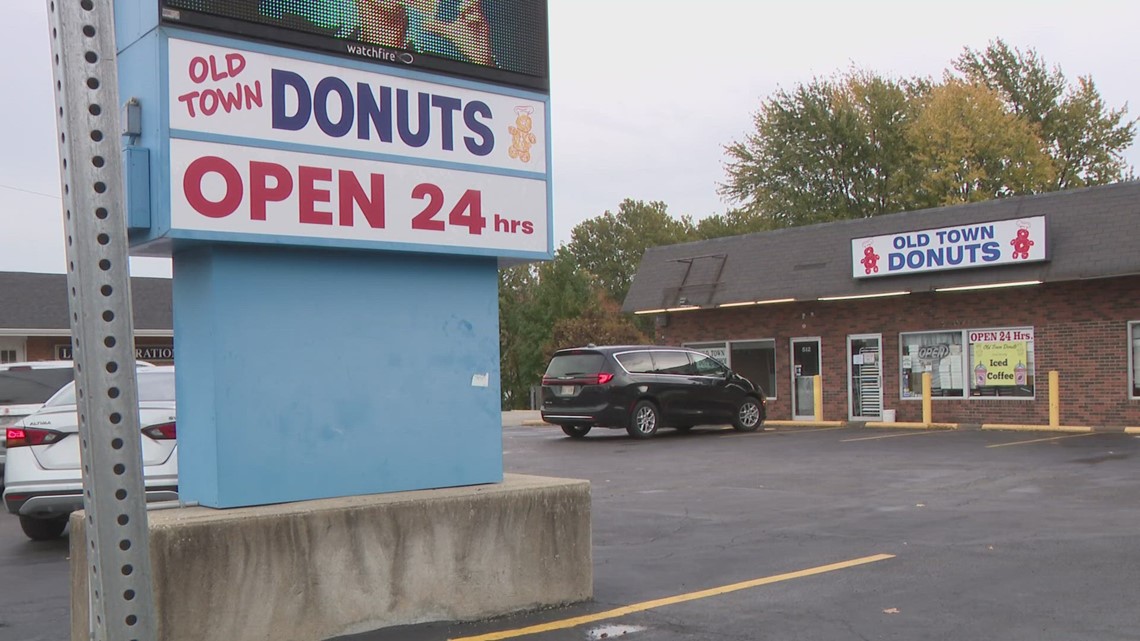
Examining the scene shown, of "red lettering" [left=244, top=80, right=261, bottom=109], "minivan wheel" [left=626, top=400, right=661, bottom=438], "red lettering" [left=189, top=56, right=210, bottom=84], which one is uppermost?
"red lettering" [left=189, top=56, right=210, bottom=84]

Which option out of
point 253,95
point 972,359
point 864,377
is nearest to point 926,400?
point 972,359

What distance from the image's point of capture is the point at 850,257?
25.9m

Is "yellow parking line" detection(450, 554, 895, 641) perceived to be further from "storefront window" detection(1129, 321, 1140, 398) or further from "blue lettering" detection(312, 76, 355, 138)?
"storefront window" detection(1129, 321, 1140, 398)

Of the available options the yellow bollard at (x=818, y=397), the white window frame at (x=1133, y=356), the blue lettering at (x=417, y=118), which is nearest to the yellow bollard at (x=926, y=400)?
the yellow bollard at (x=818, y=397)

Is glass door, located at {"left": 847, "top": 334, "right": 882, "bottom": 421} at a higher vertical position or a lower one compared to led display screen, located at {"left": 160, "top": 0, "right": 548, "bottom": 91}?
lower

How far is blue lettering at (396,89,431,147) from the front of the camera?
20.3 feet

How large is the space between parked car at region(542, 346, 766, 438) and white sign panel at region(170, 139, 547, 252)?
14644 millimetres

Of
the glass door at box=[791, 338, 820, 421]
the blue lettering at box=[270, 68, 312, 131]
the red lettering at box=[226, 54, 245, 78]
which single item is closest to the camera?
the red lettering at box=[226, 54, 245, 78]

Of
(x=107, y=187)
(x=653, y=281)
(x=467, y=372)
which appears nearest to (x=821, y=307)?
(x=653, y=281)

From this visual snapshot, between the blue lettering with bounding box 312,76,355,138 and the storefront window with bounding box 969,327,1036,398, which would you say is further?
the storefront window with bounding box 969,327,1036,398

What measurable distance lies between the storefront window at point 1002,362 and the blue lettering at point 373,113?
2015cm

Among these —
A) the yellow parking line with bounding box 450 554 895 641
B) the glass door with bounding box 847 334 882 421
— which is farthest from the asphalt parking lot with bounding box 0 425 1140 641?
the glass door with bounding box 847 334 882 421

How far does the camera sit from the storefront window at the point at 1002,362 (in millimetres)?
23359

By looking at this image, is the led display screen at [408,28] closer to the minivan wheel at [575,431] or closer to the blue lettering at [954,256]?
the minivan wheel at [575,431]
